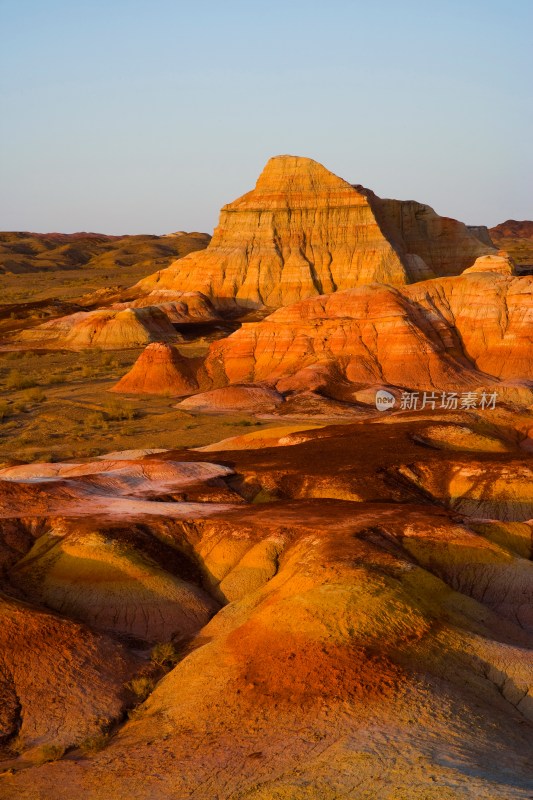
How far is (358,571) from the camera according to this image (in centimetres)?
1377

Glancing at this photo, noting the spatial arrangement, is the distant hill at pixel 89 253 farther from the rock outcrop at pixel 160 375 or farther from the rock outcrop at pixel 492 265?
the rock outcrop at pixel 160 375

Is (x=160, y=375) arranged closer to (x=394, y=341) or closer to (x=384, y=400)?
(x=394, y=341)

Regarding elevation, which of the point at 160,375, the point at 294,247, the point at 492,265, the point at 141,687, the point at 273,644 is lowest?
the point at 141,687

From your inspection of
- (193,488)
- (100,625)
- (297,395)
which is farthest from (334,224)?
(100,625)

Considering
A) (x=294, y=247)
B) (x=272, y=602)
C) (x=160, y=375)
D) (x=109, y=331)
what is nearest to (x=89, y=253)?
(x=294, y=247)

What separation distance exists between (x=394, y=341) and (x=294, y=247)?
3673 centimetres

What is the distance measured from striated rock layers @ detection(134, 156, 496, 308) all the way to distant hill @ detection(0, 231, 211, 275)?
51.4m

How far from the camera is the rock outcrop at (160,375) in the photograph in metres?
43.3

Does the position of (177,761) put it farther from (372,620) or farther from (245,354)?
(245,354)

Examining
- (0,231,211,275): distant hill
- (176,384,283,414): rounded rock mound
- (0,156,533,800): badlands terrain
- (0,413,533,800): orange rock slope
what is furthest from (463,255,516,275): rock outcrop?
(0,231,211,275): distant hill

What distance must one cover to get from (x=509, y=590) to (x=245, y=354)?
29275mm

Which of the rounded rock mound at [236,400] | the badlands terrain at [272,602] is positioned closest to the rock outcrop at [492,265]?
the badlands terrain at [272,602]

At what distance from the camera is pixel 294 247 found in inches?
3022

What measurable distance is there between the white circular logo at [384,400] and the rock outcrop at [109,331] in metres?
26.6
